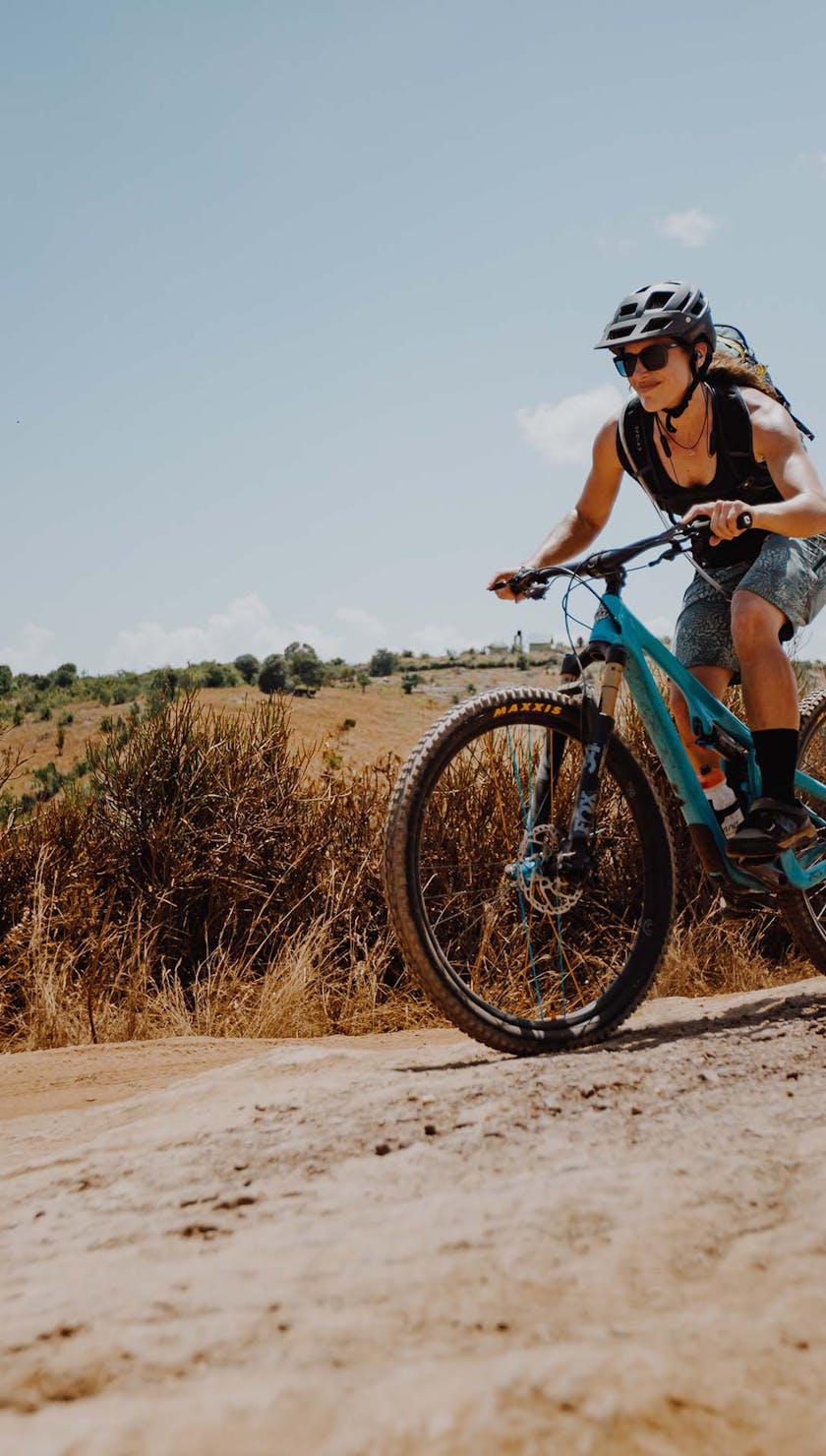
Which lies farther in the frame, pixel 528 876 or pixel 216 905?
pixel 216 905

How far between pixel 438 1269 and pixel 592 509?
3257 mm

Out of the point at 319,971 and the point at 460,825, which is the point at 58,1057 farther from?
the point at 460,825

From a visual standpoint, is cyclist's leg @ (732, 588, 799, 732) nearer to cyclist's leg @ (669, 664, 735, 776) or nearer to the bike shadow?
cyclist's leg @ (669, 664, 735, 776)

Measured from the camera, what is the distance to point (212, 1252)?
75.5 inches

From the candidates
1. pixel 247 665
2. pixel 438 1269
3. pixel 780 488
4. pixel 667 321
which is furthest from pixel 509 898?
pixel 247 665

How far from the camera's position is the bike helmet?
13.0 ft

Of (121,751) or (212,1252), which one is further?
(121,751)

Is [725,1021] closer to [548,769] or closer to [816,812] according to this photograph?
[548,769]

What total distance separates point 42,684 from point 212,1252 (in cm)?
4152

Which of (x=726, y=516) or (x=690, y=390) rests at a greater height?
(x=690, y=390)

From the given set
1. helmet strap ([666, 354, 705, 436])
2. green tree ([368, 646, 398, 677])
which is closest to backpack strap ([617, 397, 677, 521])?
helmet strap ([666, 354, 705, 436])

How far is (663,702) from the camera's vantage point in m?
4.05

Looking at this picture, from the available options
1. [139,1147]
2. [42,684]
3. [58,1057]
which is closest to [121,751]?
[58,1057]

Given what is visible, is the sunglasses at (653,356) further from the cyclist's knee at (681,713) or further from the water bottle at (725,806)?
the water bottle at (725,806)
